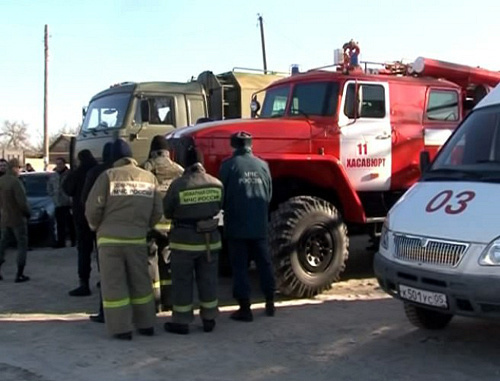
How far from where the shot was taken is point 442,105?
31.6 ft

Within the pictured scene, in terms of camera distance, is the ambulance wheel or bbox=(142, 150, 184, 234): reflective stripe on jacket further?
bbox=(142, 150, 184, 234): reflective stripe on jacket

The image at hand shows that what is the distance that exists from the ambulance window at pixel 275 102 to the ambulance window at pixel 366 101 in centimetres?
88

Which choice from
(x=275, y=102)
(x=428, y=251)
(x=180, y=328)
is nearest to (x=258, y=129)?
(x=275, y=102)

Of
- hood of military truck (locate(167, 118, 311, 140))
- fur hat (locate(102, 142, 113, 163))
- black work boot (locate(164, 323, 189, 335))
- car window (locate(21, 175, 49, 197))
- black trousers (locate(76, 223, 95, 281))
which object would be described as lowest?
black work boot (locate(164, 323, 189, 335))

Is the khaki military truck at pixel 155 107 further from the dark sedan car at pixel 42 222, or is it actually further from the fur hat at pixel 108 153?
the fur hat at pixel 108 153

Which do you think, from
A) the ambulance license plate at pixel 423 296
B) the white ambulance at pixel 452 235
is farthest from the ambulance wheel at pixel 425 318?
the ambulance license plate at pixel 423 296

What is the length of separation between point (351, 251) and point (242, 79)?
4281 millimetres

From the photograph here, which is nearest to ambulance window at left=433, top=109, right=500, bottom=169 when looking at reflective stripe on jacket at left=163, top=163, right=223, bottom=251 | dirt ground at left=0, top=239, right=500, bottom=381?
dirt ground at left=0, top=239, right=500, bottom=381

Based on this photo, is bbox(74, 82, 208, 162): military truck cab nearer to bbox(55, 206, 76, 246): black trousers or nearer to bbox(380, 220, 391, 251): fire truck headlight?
→ bbox(55, 206, 76, 246): black trousers

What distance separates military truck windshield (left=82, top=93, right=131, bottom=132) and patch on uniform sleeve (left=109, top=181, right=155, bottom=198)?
6022 millimetres

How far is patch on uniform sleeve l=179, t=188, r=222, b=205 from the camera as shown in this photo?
681 cm

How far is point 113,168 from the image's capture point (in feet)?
22.0

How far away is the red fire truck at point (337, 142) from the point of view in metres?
8.34

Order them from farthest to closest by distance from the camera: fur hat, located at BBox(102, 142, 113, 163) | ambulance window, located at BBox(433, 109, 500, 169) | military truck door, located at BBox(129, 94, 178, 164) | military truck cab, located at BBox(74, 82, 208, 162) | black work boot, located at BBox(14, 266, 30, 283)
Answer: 1. military truck cab, located at BBox(74, 82, 208, 162)
2. military truck door, located at BBox(129, 94, 178, 164)
3. black work boot, located at BBox(14, 266, 30, 283)
4. fur hat, located at BBox(102, 142, 113, 163)
5. ambulance window, located at BBox(433, 109, 500, 169)
